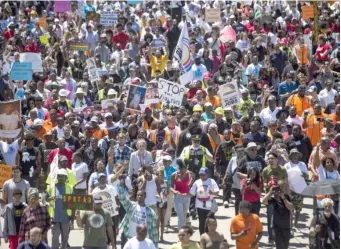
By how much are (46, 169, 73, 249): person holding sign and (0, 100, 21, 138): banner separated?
3404 millimetres

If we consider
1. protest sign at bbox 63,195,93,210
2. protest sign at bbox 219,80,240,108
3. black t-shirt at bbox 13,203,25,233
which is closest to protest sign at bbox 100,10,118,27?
protest sign at bbox 219,80,240,108

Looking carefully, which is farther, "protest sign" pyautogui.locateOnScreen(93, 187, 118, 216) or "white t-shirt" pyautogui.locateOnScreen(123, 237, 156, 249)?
"protest sign" pyautogui.locateOnScreen(93, 187, 118, 216)

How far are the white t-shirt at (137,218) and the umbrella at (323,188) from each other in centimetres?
250

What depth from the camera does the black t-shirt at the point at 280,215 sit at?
19.6 meters

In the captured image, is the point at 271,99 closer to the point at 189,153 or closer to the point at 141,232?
the point at 189,153

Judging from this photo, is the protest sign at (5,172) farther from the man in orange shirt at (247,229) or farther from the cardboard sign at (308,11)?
the cardboard sign at (308,11)

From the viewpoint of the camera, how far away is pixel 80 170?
70.1ft

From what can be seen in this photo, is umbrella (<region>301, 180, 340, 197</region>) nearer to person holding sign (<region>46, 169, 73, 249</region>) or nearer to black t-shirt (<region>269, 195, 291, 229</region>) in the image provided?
black t-shirt (<region>269, 195, 291, 229</region>)

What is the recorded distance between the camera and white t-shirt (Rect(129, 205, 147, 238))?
63.5 feet

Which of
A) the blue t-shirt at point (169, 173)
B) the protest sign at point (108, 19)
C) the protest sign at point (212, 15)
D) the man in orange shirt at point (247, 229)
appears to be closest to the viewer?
the man in orange shirt at point (247, 229)

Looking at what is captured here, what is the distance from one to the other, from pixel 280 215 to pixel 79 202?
9.97 feet

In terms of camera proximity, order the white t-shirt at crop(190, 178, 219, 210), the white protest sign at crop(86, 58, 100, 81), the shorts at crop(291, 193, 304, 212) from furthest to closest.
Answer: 1. the white protest sign at crop(86, 58, 100, 81)
2. the shorts at crop(291, 193, 304, 212)
3. the white t-shirt at crop(190, 178, 219, 210)

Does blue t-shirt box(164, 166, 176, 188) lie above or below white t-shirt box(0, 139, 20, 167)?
below

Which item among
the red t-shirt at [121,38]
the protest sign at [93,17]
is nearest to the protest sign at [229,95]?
the red t-shirt at [121,38]
